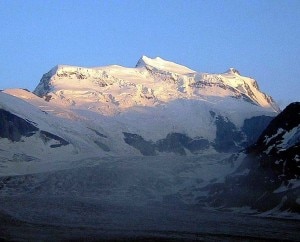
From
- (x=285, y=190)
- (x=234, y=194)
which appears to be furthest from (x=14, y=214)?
(x=234, y=194)

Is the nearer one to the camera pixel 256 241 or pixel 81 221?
pixel 256 241

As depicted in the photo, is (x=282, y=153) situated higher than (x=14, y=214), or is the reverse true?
(x=282, y=153)

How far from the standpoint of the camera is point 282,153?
156 meters

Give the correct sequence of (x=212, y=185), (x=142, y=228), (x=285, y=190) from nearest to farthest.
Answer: (x=142, y=228)
(x=285, y=190)
(x=212, y=185)

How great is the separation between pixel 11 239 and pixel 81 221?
31083 millimetres

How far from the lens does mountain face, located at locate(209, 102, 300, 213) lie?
455 ft

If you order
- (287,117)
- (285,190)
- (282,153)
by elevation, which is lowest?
(285,190)

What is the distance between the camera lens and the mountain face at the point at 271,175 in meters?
139

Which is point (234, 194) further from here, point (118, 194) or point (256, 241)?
point (256, 241)

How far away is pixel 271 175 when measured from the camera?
15438 centimetres

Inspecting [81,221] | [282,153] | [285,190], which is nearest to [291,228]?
[81,221]

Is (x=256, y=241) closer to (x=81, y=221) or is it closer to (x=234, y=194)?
(x=81, y=221)

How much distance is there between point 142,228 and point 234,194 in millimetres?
79061

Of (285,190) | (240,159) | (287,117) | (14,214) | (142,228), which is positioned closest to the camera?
(142,228)
